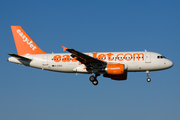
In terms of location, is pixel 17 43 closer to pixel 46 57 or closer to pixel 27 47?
pixel 27 47

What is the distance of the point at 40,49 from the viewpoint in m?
53.8

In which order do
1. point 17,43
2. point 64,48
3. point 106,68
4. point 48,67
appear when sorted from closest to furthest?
point 64,48, point 106,68, point 48,67, point 17,43

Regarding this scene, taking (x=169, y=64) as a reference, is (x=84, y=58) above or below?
above

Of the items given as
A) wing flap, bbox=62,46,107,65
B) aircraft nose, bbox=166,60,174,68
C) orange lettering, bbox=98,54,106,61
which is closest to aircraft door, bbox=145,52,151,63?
aircraft nose, bbox=166,60,174,68

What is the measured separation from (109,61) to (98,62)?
1.94m

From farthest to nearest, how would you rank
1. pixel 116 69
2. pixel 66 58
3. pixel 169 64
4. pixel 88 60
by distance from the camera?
1. pixel 66 58
2. pixel 169 64
3. pixel 88 60
4. pixel 116 69

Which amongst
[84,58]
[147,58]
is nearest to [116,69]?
[84,58]

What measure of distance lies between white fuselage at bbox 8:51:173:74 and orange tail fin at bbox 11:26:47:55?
2236 mm

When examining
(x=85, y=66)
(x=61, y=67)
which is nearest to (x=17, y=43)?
(x=61, y=67)

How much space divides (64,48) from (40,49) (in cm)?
1142

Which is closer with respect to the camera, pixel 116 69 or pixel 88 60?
pixel 116 69

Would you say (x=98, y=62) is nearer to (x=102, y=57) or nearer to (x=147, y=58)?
(x=102, y=57)

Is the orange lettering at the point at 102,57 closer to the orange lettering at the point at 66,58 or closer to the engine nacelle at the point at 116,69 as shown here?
the engine nacelle at the point at 116,69

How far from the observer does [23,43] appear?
54.1m
